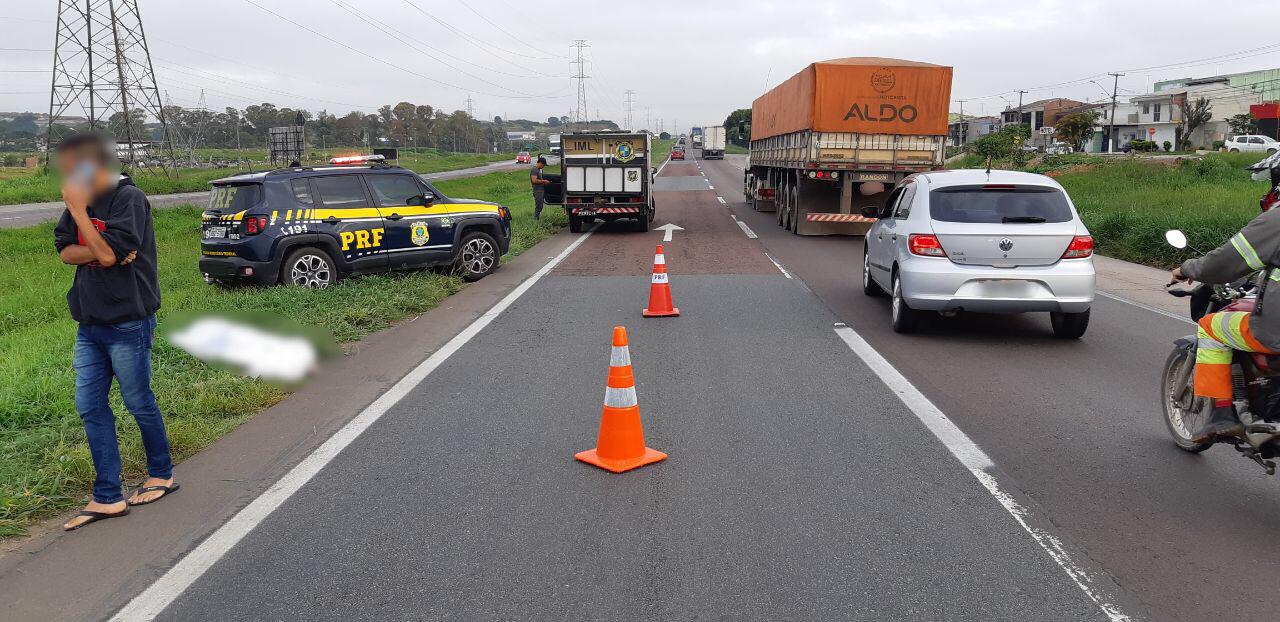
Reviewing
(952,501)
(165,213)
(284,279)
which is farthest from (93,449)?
(165,213)

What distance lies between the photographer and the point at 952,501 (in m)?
4.86

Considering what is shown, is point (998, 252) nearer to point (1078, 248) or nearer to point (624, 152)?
point (1078, 248)

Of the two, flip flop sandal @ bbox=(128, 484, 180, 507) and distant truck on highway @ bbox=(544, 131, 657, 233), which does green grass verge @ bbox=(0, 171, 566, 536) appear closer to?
flip flop sandal @ bbox=(128, 484, 180, 507)

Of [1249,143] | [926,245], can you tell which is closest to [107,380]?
[926,245]

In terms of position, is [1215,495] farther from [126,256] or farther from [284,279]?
[284,279]

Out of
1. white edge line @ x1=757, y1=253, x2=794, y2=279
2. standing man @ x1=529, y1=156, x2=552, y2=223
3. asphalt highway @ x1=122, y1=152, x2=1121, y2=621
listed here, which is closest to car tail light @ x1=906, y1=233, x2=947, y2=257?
asphalt highway @ x1=122, y1=152, x2=1121, y2=621

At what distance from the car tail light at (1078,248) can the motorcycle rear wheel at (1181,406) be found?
2966mm

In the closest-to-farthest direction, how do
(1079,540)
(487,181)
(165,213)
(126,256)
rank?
(1079,540), (126,256), (165,213), (487,181)

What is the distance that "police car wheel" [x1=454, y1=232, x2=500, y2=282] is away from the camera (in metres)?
13.8

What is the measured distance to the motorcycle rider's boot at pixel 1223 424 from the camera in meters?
4.91

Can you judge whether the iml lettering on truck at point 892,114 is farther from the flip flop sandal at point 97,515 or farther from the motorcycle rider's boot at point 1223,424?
the flip flop sandal at point 97,515

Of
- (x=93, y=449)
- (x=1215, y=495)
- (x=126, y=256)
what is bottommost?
(x=1215, y=495)

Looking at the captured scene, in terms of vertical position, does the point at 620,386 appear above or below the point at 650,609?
above

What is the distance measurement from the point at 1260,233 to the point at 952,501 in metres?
1.93
